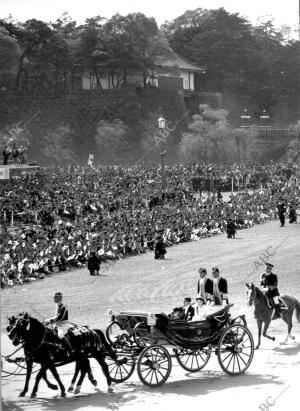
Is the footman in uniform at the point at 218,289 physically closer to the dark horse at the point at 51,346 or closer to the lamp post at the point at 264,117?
the dark horse at the point at 51,346

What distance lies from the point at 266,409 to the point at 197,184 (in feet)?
42.8

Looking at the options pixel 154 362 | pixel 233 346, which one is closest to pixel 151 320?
pixel 154 362

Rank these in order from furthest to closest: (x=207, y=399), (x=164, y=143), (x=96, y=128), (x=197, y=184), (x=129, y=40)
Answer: (x=197, y=184) → (x=164, y=143) → (x=96, y=128) → (x=129, y=40) → (x=207, y=399)

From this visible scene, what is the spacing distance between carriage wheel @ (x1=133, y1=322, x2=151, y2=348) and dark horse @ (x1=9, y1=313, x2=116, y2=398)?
0.28 metres

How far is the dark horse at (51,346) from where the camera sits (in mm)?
7160

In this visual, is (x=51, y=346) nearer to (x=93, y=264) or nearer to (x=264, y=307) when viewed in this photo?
(x=264, y=307)

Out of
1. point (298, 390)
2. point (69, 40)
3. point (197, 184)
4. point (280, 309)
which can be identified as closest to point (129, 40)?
point (69, 40)

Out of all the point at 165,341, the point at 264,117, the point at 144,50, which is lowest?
the point at 165,341

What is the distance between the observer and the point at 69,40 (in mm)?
12539

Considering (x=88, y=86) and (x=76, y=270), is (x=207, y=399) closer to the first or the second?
(x=76, y=270)

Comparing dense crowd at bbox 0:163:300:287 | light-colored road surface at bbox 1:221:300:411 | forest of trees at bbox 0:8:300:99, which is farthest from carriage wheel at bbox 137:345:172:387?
forest of trees at bbox 0:8:300:99

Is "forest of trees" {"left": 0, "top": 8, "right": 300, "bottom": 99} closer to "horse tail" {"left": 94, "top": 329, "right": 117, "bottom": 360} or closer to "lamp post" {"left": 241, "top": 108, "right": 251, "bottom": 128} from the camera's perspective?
"lamp post" {"left": 241, "top": 108, "right": 251, "bottom": 128}

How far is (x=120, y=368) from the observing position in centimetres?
773

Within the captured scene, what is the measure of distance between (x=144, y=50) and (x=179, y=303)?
423 centimetres
